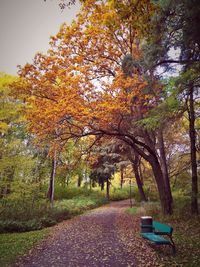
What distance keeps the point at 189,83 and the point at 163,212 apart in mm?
7609

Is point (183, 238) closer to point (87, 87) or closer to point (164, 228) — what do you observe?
point (164, 228)

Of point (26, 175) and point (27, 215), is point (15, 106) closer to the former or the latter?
point (26, 175)

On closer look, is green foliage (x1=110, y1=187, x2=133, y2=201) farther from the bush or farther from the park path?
the park path

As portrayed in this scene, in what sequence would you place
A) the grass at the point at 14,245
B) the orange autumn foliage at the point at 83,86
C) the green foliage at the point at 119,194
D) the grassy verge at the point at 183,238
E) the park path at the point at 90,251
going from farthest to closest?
1. the green foliage at the point at 119,194
2. the orange autumn foliage at the point at 83,86
3. the grass at the point at 14,245
4. the park path at the point at 90,251
5. the grassy verge at the point at 183,238

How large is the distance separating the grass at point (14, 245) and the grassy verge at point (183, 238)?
164 inches

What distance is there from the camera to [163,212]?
36.4ft

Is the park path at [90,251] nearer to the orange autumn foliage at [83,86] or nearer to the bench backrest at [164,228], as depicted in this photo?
the bench backrest at [164,228]

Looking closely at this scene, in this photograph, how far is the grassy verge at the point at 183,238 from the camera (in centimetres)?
508

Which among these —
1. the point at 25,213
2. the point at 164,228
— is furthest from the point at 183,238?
the point at 25,213

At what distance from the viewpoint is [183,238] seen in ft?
23.0

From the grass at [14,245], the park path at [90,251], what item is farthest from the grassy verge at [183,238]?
the grass at [14,245]

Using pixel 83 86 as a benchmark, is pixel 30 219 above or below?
below

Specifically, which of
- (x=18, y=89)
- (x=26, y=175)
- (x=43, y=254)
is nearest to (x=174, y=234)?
(x=43, y=254)

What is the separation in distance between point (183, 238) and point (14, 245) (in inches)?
232
